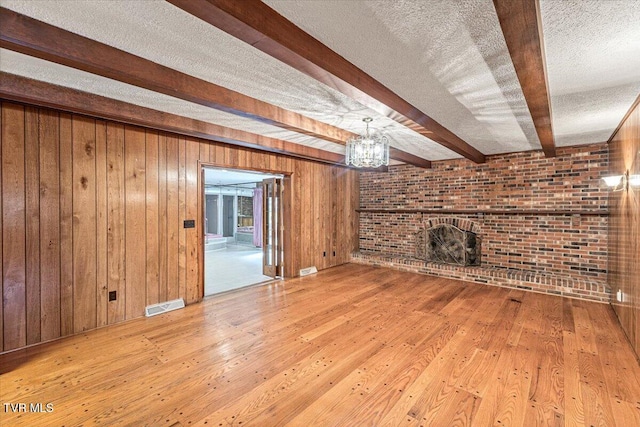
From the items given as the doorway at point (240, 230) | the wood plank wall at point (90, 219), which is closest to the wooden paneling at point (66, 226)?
the wood plank wall at point (90, 219)

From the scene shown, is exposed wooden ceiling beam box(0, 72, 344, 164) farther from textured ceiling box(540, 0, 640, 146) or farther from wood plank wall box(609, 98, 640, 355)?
wood plank wall box(609, 98, 640, 355)

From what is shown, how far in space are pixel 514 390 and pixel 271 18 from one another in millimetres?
2843

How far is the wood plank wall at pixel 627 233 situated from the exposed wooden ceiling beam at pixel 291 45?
7.31 feet

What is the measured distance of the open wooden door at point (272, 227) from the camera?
536 centimetres

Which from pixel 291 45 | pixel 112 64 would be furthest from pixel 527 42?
pixel 112 64

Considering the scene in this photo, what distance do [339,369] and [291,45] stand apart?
233 centimetres

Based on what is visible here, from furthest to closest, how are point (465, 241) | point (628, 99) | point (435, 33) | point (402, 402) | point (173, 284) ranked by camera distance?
point (465, 241)
point (173, 284)
point (628, 99)
point (402, 402)
point (435, 33)

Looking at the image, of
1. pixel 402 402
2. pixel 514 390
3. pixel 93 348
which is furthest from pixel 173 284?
pixel 514 390

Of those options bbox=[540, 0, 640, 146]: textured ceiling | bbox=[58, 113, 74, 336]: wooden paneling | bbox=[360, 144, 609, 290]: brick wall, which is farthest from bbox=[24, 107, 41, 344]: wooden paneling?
bbox=[360, 144, 609, 290]: brick wall

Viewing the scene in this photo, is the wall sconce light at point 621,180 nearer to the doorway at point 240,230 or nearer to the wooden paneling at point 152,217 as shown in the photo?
the doorway at point 240,230

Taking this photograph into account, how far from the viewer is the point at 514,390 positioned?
2.03 m

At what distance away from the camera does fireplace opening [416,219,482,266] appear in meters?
5.32

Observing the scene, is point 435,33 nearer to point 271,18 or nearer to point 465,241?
point 271,18

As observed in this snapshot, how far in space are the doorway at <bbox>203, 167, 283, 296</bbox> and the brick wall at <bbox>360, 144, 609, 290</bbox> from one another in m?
2.68
